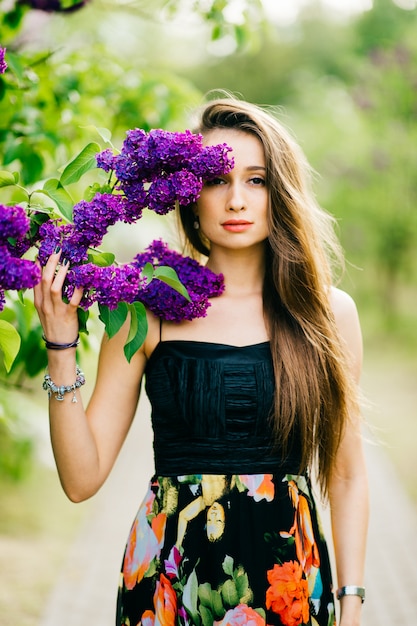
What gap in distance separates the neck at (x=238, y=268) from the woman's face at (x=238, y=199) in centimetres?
12

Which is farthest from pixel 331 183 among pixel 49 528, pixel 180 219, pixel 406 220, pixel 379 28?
pixel 379 28

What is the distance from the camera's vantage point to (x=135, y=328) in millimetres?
1682

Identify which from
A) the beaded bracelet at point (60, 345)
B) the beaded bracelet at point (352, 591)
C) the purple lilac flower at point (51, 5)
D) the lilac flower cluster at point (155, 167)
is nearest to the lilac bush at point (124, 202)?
the lilac flower cluster at point (155, 167)

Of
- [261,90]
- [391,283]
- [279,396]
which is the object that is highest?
[261,90]

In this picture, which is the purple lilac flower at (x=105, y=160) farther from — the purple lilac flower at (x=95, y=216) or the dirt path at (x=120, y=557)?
the dirt path at (x=120, y=557)

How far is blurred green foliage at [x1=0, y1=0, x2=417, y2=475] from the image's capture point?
260 cm

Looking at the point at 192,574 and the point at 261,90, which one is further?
the point at 261,90

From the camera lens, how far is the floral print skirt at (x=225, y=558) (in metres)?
2.05

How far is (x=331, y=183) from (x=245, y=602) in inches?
638

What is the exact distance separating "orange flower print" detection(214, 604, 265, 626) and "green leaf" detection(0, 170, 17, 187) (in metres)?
1.20

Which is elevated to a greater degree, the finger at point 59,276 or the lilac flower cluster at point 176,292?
the lilac flower cluster at point 176,292

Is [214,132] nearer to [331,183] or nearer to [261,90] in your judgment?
[331,183]

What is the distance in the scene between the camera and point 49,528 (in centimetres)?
623

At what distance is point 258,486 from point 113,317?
2.36ft
